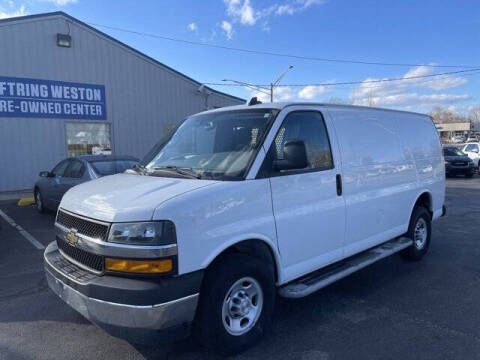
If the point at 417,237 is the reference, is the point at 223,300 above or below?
above

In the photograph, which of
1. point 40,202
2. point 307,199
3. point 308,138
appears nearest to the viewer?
point 307,199

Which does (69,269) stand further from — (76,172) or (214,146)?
(76,172)

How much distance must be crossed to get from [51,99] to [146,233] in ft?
45.1

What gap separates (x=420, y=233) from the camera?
5.82 metres

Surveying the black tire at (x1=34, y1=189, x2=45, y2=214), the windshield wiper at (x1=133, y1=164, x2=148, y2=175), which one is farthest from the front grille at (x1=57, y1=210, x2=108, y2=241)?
the black tire at (x1=34, y1=189, x2=45, y2=214)

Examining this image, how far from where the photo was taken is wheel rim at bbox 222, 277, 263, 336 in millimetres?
3098

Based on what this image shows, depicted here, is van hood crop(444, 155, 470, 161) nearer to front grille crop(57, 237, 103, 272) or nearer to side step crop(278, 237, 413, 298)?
side step crop(278, 237, 413, 298)

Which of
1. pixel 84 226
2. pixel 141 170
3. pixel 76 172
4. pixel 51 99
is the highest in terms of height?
pixel 51 99

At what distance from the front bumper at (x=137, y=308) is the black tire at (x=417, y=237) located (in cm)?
391

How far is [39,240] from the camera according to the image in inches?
278

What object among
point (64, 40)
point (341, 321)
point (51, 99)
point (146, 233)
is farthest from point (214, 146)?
point (64, 40)

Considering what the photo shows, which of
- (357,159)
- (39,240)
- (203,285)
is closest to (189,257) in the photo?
(203,285)

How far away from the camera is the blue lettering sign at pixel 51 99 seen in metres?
13.5

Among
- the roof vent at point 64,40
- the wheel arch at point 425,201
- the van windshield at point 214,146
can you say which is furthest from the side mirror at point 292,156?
the roof vent at point 64,40
